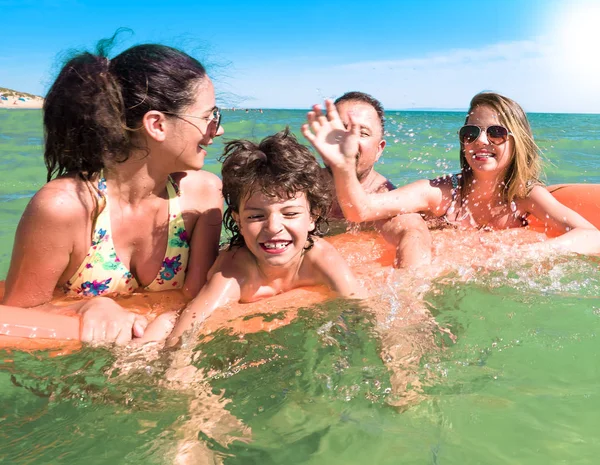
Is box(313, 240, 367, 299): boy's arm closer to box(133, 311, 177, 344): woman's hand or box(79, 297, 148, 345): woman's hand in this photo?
box(133, 311, 177, 344): woman's hand

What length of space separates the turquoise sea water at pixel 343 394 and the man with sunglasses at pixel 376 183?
1.46 feet

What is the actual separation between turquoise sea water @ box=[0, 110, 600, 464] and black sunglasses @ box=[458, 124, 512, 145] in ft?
4.27

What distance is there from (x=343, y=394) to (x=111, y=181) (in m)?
1.49

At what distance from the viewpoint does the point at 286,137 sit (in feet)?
10.1

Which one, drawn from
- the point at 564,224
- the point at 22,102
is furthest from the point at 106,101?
the point at 22,102

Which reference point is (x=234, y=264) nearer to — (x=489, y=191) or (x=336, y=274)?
(x=336, y=274)

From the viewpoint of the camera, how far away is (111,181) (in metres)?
2.81

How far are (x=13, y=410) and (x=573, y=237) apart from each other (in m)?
3.41

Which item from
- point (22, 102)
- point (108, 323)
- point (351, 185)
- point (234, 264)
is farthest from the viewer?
point (22, 102)

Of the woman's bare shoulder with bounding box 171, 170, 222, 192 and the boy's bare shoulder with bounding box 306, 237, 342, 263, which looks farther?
the woman's bare shoulder with bounding box 171, 170, 222, 192

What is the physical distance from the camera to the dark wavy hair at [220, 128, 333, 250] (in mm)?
2830

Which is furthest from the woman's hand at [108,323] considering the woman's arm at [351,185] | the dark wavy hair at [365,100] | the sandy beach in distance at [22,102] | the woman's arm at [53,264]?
the sandy beach in distance at [22,102]

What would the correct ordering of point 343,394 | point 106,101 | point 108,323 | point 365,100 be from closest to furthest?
1. point 343,394
2. point 108,323
3. point 106,101
4. point 365,100

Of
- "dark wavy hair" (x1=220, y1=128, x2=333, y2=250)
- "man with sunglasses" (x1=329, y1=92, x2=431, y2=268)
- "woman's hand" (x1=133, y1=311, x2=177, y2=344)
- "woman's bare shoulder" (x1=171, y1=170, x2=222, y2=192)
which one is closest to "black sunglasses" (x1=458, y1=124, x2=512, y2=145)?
"man with sunglasses" (x1=329, y1=92, x2=431, y2=268)
